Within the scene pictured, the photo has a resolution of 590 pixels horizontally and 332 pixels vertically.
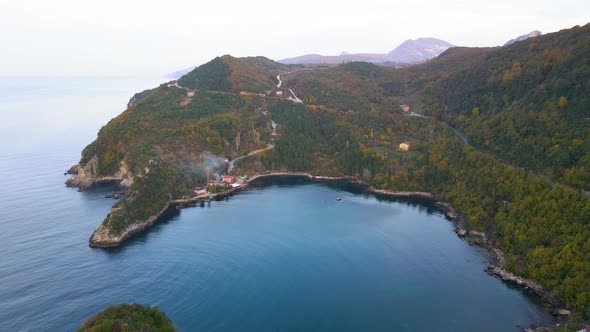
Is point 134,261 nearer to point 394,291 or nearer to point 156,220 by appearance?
point 156,220

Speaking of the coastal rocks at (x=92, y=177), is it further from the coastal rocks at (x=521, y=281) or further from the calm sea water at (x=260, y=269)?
the coastal rocks at (x=521, y=281)

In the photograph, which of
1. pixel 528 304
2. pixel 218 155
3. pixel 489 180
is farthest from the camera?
pixel 218 155

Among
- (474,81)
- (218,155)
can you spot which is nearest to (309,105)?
(218,155)

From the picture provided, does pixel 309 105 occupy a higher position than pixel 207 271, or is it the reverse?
pixel 309 105

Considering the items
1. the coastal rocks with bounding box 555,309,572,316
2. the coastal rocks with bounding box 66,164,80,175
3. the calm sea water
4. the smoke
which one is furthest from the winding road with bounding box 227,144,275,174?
the coastal rocks with bounding box 555,309,572,316

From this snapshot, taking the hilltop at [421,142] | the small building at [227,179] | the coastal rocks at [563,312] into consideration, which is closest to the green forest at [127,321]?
the hilltop at [421,142]

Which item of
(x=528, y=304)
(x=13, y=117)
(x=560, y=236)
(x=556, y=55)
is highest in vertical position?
(x=556, y=55)

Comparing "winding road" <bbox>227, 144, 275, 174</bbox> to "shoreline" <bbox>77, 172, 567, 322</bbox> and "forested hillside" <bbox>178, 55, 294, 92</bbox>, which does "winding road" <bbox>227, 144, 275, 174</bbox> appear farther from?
"forested hillside" <bbox>178, 55, 294, 92</bbox>
